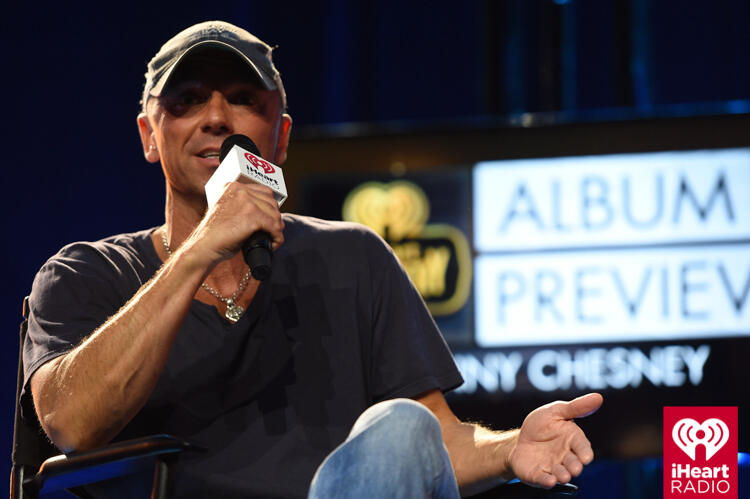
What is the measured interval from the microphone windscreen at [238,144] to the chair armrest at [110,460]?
0.46 meters

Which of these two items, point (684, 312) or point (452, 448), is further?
point (684, 312)

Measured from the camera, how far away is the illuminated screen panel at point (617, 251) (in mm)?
2777

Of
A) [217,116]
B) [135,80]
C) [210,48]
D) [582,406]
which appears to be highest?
[135,80]

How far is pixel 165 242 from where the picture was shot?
1816 millimetres

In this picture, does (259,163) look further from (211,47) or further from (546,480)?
(546,480)

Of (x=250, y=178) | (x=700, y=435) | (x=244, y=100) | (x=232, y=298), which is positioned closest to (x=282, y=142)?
(x=244, y=100)

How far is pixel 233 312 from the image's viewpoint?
1.72m

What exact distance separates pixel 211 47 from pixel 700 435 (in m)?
1.00

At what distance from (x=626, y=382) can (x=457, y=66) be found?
1.53m

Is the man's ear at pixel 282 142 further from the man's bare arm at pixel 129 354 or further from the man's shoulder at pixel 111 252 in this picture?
the man's bare arm at pixel 129 354

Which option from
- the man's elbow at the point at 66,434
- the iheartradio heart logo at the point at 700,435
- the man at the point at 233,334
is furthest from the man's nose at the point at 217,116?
the iheartradio heart logo at the point at 700,435

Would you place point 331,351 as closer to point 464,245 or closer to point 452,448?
point 452,448

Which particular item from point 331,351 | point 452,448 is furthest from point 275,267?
point 452,448

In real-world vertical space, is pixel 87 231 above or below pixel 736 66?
below
